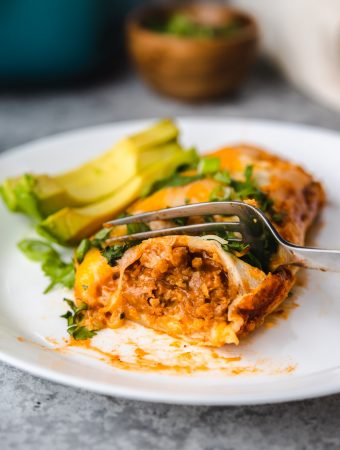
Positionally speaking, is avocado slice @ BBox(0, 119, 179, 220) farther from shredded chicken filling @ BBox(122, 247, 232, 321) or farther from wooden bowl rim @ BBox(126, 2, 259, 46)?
wooden bowl rim @ BBox(126, 2, 259, 46)

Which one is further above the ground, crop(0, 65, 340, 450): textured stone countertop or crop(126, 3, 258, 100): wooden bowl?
crop(126, 3, 258, 100): wooden bowl

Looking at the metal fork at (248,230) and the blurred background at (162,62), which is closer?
the metal fork at (248,230)

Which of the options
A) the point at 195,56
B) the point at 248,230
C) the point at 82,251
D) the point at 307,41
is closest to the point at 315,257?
the point at 248,230

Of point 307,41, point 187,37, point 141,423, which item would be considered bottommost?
point 141,423

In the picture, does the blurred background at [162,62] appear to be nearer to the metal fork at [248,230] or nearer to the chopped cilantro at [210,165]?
the chopped cilantro at [210,165]

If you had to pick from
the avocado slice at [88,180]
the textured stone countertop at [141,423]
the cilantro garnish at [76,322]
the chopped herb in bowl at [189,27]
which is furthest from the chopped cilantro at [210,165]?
the chopped herb in bowl at [189,27]

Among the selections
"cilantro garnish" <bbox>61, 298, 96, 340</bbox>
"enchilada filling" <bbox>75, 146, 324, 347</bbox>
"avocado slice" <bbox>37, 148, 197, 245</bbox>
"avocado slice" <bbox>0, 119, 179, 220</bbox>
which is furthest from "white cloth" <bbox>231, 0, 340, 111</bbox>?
"cilantro garnish" <bbox>61, 298, 96, 340</bbox>

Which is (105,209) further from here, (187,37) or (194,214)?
(187,37)
